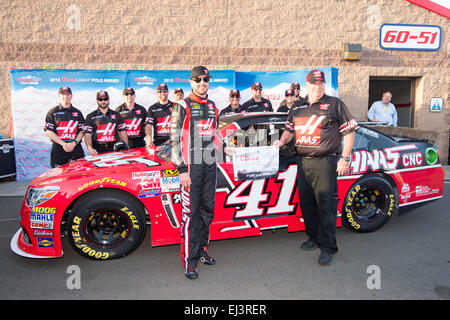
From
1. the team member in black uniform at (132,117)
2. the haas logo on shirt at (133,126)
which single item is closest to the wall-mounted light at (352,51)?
the team member in black uniform at (132,117)

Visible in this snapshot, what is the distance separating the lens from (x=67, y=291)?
2.69 meters

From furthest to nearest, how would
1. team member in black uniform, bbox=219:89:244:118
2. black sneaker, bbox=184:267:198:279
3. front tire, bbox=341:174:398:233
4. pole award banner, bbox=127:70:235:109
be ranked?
pole award banner, bbox=127:70:235:109 → team member in black uniform, bbox=219:89:244:118 → front tire, bbox=341:174:398:233 → black sneaker, bbox=184:267:198:279

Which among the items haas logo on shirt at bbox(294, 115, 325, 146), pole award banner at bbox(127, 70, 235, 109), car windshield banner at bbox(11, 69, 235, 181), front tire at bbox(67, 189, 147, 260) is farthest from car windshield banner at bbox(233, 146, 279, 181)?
car windshield banner at bbox(11, 69, 235, 181)

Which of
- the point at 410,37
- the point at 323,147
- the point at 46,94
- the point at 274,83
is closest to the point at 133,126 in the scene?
the point at 46,94

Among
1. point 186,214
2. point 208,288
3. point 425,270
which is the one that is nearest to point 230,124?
point 186,214

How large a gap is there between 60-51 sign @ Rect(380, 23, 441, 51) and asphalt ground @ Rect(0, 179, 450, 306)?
23.9 feet

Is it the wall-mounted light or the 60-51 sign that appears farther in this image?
the 60-51 sign

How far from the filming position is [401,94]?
11898 millimetres

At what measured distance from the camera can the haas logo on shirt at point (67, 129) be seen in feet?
15.9

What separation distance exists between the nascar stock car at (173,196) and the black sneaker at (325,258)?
1.63 ft

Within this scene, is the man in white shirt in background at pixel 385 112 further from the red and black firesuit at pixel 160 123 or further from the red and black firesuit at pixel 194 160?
the red and black firesuit at pixel 194 160

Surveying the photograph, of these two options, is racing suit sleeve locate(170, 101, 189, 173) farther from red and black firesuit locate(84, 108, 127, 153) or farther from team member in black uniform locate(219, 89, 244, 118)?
team member in black uniform locate(219, 89, 244, 118)

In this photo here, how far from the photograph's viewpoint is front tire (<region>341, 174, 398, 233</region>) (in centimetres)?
374

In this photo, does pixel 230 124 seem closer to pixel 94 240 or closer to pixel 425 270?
pixel 94 240
